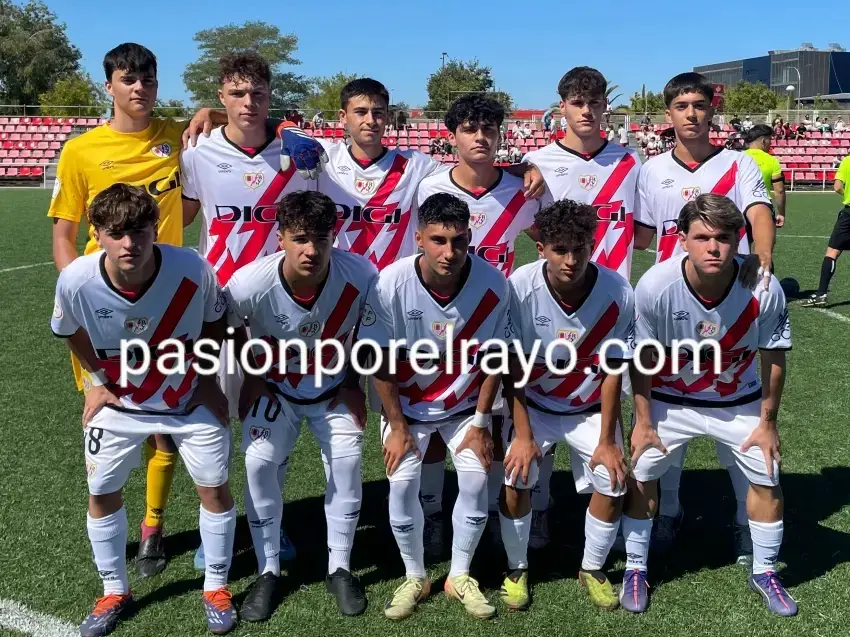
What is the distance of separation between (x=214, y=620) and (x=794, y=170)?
3196 centimetres

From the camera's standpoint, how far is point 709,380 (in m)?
3.35

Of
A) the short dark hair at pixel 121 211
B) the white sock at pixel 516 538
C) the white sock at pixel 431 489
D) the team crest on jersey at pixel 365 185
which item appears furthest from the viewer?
the team crest on jersey at pixel 365 185

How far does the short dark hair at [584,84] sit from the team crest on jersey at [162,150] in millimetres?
2010

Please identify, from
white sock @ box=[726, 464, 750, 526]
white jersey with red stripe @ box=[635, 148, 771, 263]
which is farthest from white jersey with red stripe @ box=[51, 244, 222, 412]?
white sock @ box=[726, 464, 750, 526]

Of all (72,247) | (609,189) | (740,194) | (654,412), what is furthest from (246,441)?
(740,194)

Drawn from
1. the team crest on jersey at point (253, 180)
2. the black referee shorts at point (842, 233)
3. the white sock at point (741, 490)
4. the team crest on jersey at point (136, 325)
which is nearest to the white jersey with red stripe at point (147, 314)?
the team crest on jersey at point (136, 325)

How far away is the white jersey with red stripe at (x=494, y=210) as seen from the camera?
12.6ft

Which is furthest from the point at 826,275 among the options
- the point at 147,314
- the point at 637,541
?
the point at 147,314

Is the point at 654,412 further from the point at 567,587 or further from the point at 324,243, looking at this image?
the point at 324,243

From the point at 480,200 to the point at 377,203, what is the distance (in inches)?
21.5

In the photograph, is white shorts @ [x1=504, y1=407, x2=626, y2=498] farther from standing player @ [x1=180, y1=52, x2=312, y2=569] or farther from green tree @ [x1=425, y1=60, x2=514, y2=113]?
green tree @ [x1=425, y1=60, x2=514, y2=113]

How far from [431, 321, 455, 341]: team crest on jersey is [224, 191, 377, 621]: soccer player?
1.13 feet

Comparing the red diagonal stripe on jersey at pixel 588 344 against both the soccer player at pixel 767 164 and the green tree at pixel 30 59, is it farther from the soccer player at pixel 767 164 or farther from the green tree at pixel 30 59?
the green tree at pixel 30 59

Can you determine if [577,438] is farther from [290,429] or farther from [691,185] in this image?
[691,185]
